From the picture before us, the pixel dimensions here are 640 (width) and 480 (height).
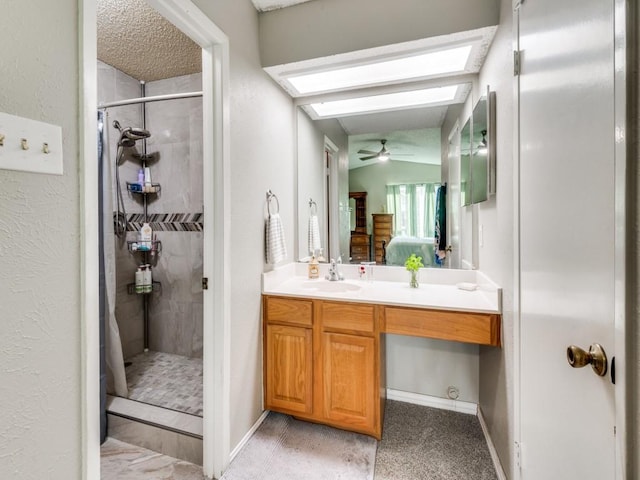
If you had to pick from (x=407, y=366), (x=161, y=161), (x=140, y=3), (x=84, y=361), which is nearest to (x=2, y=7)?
(x=84, y=361)

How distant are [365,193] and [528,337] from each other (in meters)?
1.49

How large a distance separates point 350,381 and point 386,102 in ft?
6.47

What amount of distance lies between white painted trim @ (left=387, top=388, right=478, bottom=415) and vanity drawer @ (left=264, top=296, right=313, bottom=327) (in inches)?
37.7

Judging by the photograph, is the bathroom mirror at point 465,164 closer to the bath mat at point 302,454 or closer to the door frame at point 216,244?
the door frame at point 216,244

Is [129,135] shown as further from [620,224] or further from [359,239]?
[620,224]

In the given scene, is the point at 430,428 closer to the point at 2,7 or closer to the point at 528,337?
the point at 528,337

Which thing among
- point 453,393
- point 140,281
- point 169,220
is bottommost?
point 453,393

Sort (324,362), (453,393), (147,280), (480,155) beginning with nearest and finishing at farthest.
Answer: (480,155) < (324,362) < (453,393) < (147,280)

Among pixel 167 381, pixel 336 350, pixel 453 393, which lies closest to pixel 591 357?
pixel 336 350

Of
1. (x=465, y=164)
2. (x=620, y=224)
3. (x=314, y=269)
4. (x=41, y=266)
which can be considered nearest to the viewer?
(x=620, y=224)

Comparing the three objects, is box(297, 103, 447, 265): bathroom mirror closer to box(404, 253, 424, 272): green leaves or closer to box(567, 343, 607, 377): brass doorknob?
box(404, 253, 424, 272): green leaves

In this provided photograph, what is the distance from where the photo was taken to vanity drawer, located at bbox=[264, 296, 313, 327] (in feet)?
5.89

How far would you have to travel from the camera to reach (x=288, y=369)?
6.05ft

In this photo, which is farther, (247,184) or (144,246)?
(144,246)
